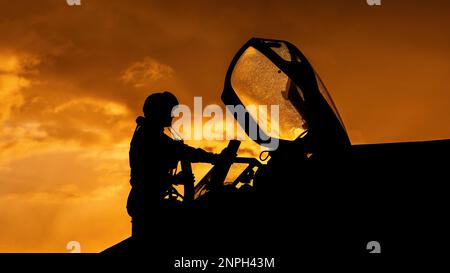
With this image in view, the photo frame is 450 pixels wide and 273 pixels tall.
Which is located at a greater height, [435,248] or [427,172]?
[427,172]

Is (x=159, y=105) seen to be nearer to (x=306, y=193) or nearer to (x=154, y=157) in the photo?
(x=154, y=157)

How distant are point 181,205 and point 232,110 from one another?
112cm

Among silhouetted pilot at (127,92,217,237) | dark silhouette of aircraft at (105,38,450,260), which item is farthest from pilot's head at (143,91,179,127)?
dark silhouette of aircraft at (105,38,450,260)

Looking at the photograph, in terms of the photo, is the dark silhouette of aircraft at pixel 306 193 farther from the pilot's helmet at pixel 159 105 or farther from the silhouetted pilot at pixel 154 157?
the pilot's helmet at pixel 159 105

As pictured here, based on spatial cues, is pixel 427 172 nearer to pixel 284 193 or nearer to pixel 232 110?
pixel 284 193

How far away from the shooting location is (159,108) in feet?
17.5

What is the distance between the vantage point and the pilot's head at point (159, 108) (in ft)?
17.4

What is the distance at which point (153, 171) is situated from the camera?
517 cm

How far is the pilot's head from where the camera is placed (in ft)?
17.4

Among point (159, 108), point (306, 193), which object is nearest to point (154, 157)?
point (159, 108)

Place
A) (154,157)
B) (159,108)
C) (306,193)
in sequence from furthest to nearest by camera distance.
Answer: (159,108), (154,157), (306,193)

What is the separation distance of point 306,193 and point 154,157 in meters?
1.56
